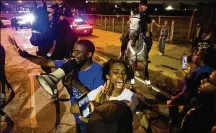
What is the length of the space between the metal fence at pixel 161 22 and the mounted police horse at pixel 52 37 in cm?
1156

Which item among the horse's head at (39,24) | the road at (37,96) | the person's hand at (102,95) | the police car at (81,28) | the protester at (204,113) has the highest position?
the horse's head at (39,24)

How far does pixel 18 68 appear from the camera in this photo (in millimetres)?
9641

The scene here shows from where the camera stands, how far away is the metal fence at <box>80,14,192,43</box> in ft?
54.9

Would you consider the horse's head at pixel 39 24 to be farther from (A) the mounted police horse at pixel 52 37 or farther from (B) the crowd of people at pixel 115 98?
(B) the crowd of people at pixel 115 98

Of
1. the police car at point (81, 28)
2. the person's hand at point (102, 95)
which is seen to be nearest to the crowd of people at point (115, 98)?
the person's hand at point (102, 95)

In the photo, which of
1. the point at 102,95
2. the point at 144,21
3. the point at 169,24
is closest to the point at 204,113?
the point at 102,95

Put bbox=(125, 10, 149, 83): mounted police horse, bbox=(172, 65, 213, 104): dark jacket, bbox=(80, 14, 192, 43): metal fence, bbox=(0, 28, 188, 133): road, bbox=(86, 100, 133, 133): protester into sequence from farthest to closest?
bbox=(80, 14, 192, 43): metal fence, bbox=(125, 10, 149, 83): mounted police horse, bbox=(0, 28, 188, 133): road, bbox=(172, 65, 213, 104): dark jacket, bbox=(86, 100, 133, 133): protester

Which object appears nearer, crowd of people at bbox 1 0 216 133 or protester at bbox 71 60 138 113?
crowd of people at bbox 1 0 216 133

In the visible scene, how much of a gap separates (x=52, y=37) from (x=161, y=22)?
1780cm

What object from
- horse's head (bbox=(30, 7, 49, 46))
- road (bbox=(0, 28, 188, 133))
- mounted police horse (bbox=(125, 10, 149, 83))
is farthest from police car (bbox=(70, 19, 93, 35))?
horse's head (bbox=(30, 7, 49, 46))

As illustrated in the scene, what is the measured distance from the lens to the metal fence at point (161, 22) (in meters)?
16.7

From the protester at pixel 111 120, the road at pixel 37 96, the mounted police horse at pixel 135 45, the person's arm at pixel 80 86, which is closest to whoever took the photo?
the protester at pixel 111 120

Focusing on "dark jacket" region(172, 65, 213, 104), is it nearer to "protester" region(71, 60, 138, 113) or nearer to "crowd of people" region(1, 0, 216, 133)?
"crowd of people" region(1, 0, 216, 133)

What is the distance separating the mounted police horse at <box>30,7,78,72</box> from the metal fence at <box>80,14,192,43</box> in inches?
455
